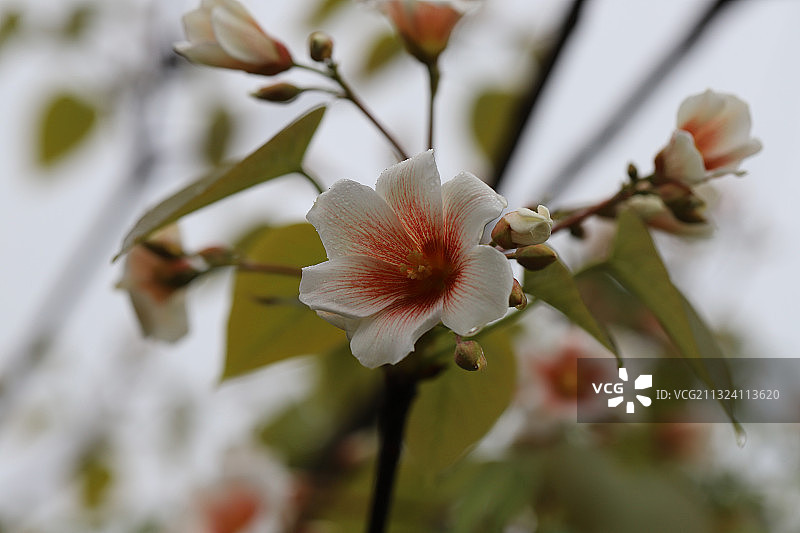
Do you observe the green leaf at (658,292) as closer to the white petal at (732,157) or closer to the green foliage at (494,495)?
the white petal at (732,157)

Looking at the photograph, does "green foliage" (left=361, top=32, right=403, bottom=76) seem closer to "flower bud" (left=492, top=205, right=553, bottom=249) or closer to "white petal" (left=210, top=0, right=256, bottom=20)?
"white petal" (left=210, top=0, right=256, bottom=20)

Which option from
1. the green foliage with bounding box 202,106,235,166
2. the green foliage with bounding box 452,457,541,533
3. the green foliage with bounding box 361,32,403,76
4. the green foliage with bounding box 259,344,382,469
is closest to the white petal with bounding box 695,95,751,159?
the green foliage with bounding box 452,457,541,533

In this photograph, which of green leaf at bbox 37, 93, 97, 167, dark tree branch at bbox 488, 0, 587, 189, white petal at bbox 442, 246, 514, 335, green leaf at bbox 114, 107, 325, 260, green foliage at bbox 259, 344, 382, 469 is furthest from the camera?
green leaf at bbox 37, 93, 97, 167

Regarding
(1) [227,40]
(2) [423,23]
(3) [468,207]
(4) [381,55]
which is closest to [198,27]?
(1) [227,40]

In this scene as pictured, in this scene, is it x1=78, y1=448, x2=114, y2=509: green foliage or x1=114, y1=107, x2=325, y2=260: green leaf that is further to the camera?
x1=78, y1=448, x2=114, y2=509: green foliage

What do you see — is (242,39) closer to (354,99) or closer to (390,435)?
(354,99)

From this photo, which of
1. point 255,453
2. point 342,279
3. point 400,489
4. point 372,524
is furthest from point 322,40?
point 255,453
